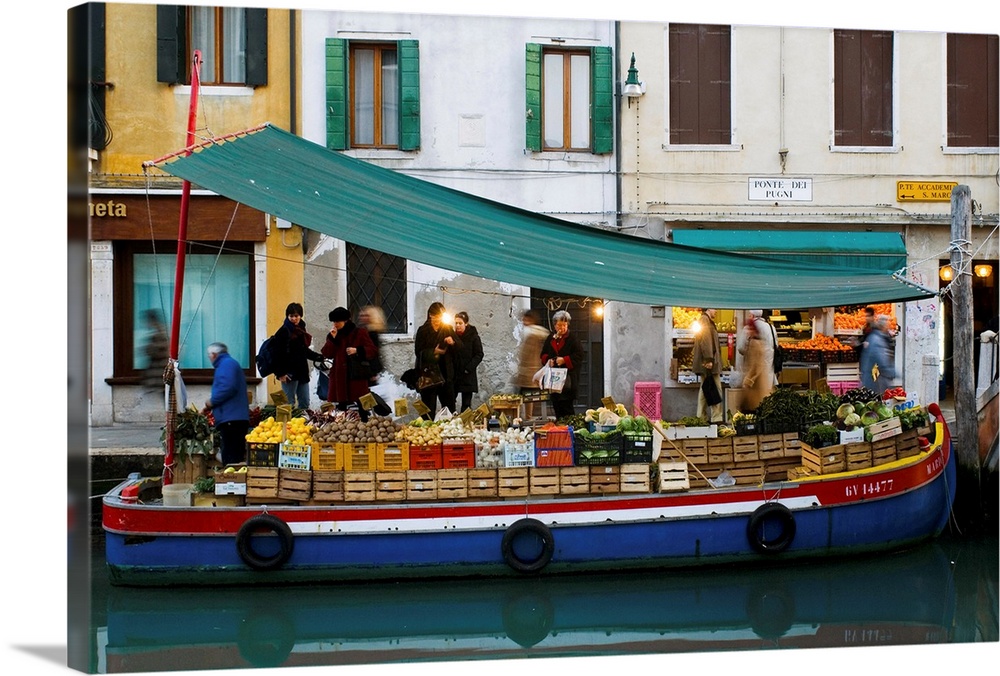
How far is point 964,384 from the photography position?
→ 10188mm

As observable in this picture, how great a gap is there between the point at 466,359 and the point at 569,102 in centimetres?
261

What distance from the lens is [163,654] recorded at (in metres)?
7.45

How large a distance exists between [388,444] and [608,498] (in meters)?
1.72

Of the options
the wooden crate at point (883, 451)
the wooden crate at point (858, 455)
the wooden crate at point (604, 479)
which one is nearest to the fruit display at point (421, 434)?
the wooden crate at point (604, 479)

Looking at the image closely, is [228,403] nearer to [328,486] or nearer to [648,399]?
[328,486]

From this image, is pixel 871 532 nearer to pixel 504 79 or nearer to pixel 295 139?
pixel 504 79

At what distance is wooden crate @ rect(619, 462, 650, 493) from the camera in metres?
8.84

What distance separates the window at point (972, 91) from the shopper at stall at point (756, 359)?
7.57 feet

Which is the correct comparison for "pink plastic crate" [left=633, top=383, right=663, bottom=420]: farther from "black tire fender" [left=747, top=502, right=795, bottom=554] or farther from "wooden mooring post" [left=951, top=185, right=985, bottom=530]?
"wooden mooring post" [left=951, top=185, right=985, bottom=530]

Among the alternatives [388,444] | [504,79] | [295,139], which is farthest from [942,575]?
[295,139]

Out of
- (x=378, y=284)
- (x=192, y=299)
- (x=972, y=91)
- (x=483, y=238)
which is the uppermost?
(x=972, y=91)

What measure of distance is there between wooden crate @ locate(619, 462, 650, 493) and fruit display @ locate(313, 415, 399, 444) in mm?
1782

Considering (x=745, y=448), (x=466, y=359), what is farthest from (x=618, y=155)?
(x=745, y=448)

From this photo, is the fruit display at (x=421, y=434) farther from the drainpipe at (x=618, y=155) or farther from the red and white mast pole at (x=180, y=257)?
the drainpipe at (x=618, y=155)
